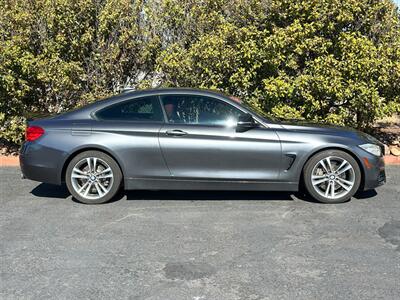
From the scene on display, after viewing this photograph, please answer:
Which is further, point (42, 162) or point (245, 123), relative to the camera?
point (42, 162)

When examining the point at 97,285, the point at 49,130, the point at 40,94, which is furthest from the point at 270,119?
the point at 40,94

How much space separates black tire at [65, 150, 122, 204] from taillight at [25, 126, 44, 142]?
0.54 metres

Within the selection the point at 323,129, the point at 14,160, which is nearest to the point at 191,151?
the point at 323,129

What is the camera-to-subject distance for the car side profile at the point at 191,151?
19.8 ft

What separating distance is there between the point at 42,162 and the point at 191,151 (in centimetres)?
186

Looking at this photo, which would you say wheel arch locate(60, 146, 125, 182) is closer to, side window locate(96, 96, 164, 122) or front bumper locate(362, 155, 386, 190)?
side window locate(96, 96, 164, 122)

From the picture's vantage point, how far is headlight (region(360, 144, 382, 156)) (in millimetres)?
6121

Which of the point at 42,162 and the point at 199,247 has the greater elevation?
the point at 42,162

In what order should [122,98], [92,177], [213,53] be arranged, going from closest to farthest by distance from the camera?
[92,177] → [122,98] → [213,53]

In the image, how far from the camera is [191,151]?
237 inches

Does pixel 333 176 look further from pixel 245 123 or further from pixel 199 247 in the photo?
pixel 199 247

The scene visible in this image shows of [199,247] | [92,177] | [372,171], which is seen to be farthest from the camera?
[92,177]

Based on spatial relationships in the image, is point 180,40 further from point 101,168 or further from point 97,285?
point 97,285

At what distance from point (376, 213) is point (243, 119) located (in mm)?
1899
